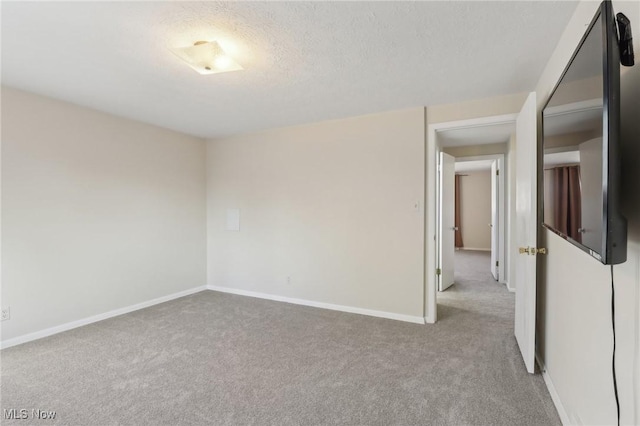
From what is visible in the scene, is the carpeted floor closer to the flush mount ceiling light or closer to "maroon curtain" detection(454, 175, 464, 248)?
the flush mount ceiling light

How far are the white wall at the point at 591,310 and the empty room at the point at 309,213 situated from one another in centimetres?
1

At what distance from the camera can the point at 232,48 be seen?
2082 mm

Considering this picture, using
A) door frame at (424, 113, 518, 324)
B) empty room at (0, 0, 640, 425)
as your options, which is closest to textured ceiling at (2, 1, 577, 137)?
empty room at (0, 0, 640, 425)

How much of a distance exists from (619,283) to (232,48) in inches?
95.6

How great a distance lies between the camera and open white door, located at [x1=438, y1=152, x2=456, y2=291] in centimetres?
459

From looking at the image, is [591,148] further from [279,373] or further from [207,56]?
[279,373]

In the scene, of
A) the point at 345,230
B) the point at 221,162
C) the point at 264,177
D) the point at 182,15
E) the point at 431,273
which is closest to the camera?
the point at 182,15

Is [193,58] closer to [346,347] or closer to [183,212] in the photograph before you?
[346,347]

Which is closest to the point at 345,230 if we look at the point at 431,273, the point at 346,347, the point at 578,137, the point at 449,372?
the point at 431,273

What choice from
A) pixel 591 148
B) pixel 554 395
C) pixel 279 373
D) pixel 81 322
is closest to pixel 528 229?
pixel 554 395

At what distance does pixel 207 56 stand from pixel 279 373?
233cm

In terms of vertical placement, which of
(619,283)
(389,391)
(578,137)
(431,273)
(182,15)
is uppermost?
(182,15)

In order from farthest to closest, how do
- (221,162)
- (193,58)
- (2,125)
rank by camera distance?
(221,162) → (2,125) → (193,58)

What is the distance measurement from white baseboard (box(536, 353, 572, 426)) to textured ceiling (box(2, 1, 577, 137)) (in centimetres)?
228
